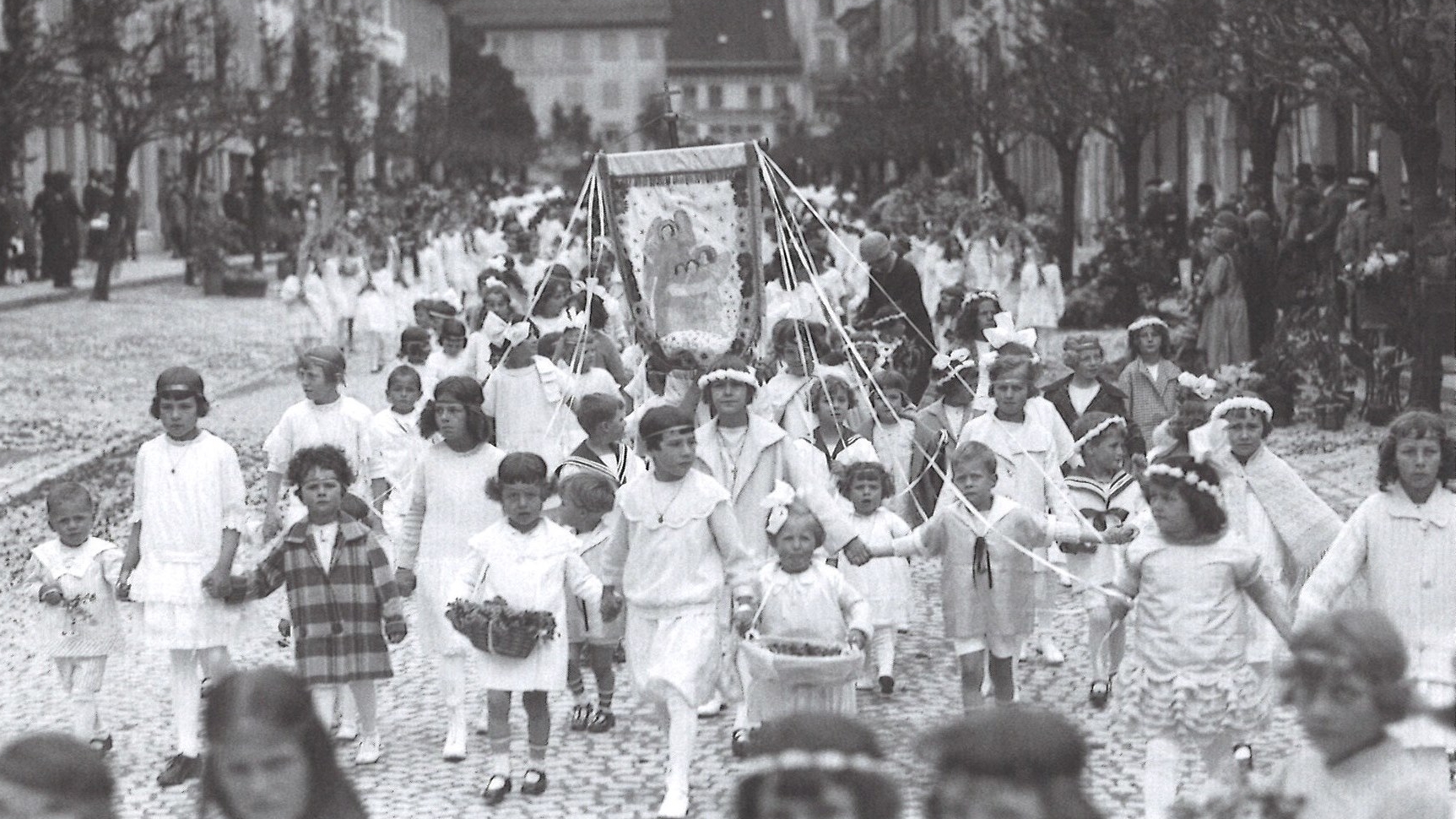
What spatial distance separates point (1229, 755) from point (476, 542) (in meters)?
2.52

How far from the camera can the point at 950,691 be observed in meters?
9.31

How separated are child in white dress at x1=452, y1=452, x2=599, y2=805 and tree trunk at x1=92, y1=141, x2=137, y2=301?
26.7m

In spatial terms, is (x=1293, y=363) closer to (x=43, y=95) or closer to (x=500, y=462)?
(x=500, y=462)

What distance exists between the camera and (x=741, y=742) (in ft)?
26.9

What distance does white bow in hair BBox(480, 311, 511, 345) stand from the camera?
12.7 metres

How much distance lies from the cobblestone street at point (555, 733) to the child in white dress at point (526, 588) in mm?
212

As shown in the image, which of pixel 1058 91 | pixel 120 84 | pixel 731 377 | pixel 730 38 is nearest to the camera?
pixel 731 377

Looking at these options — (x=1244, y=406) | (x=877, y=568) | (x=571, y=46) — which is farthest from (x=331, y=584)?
(x=571, y=46)

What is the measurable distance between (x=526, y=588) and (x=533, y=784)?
63 centimetres

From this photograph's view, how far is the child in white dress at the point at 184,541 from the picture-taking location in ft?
26.7

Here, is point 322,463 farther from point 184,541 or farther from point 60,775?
point 60,775

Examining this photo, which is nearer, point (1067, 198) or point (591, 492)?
point (591, 492)

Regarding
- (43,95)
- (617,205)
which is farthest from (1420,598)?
(43,95)

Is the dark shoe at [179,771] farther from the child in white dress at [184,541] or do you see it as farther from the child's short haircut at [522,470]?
the child's short haircut at [522,470]
